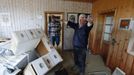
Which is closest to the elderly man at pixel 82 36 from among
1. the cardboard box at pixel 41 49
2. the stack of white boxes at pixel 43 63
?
the stack of white boxes at pixel 43 63

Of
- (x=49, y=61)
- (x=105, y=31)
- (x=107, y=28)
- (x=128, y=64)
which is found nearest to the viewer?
(x=128, y=64)

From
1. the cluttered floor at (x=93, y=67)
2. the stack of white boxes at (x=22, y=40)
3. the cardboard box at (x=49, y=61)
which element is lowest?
the cluttered floor at (x=93, y=67)

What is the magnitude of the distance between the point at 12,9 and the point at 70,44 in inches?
100

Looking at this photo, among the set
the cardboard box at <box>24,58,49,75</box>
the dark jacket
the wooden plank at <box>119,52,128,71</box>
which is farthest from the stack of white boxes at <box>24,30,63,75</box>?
the wooden plank at <box>119,52,128,71</box>

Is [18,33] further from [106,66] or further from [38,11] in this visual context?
[106,66]

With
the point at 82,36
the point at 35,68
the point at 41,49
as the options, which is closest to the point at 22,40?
the point at 35,68

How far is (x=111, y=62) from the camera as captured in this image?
2.80 m

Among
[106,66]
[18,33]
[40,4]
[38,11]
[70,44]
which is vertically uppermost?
[40,4]

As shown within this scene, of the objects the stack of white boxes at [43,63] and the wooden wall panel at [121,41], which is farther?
the wooden wall panel at [121,41]

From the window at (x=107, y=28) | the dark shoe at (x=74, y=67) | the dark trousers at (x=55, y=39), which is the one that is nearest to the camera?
the dark shoe at (x=74, y=67)

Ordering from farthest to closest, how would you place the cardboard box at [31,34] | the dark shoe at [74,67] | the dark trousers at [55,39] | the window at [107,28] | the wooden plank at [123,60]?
the dark trousers at [55,39] → the window at [107,28] → the dark shoe at [74,67] → the wooden plank at [123,60] → the cardboard box at [31,34]

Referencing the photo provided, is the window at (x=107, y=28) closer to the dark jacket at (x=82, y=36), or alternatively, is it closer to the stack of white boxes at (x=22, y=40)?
the dark jacket at (x=82, y=36)

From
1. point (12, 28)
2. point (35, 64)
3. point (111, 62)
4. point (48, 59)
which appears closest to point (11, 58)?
point (35, 64)

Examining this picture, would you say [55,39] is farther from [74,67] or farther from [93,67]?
[93,67]
